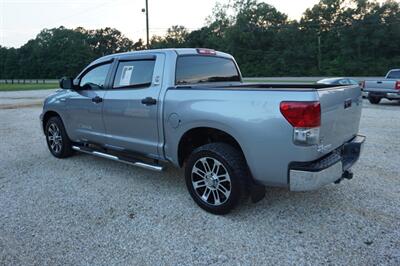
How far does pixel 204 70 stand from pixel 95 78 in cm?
185

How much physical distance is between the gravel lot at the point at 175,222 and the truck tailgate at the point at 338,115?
85cm

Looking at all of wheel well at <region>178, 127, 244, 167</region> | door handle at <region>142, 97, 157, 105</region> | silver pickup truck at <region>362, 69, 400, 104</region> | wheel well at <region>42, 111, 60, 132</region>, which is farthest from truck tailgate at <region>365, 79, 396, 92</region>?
wheel well at <region>42, 111, 60, 132</region>

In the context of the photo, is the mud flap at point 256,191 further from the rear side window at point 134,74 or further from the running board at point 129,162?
the rear side window at point 134,74

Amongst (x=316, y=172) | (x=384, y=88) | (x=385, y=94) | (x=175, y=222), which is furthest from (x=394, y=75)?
(x=175, y=222)

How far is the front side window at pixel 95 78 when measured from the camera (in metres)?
4.89

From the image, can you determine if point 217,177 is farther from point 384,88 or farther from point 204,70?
point 384,88

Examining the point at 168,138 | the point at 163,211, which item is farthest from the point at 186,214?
the point at 168,138

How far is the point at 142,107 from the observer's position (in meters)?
4.11

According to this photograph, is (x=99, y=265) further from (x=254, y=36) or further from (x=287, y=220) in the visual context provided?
(x=254, y=36)

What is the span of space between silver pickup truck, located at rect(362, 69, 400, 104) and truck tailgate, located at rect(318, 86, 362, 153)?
11.6 m

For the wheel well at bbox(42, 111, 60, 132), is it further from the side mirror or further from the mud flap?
the mud flap

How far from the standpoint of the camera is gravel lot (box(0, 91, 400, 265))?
2836 millimetres

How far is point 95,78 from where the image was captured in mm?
5086

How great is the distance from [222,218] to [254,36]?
171ft
